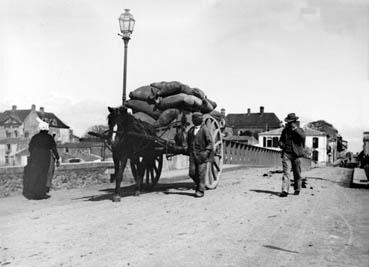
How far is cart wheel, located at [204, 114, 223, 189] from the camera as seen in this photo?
11945mm

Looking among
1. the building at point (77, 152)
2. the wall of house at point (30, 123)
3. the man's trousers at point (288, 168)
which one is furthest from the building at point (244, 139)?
the man's trousers at point (288, 168)

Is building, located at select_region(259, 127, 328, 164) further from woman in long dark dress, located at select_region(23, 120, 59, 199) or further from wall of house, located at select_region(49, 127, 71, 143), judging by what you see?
woman in long dark dress, located at select_region(23, 120, 59, 199)

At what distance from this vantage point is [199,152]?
1055 cm

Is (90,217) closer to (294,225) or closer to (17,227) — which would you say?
(17,227)

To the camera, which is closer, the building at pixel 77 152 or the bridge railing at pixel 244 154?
the bridge railing at pixel 244 154

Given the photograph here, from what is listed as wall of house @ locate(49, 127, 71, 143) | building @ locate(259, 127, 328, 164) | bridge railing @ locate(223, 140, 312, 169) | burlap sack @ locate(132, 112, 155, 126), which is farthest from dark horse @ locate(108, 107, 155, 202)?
wall of house @ locate(49, 127, 71, 143)

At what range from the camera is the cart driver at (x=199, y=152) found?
412 inches

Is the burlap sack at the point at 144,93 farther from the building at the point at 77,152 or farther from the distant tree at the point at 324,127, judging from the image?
the distant tree at the point at 324,127

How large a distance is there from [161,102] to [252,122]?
10034cm

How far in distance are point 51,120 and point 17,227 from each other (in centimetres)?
10546

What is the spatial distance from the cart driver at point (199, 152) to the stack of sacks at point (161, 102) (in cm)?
53

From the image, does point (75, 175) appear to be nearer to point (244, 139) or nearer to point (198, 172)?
point (198, 172)

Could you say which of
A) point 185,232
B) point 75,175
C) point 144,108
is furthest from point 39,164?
point 185,232

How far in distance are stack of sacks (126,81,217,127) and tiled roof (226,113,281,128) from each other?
96.9m
